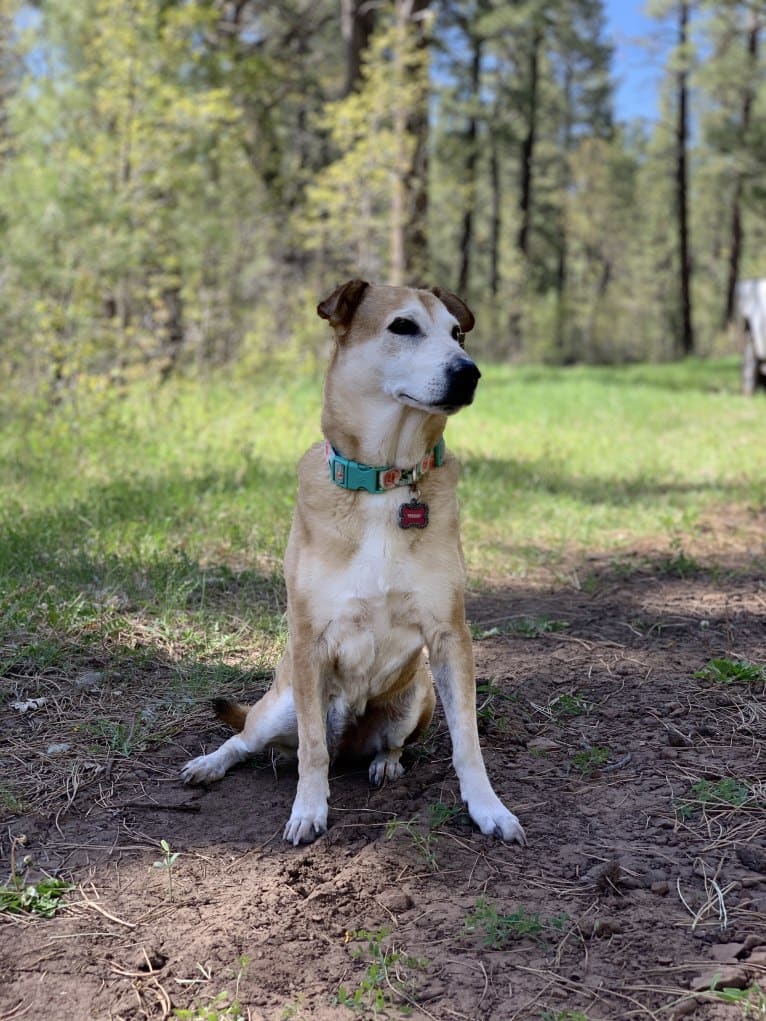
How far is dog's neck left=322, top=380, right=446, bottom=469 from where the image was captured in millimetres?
2910

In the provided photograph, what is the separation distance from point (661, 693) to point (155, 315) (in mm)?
6874

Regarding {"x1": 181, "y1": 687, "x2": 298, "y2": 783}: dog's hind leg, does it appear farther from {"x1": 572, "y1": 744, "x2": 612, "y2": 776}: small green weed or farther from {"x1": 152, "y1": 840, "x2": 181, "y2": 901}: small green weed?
{"x1": 572, "y1": 744, "x2": 612, "y2": 776}: small green weed

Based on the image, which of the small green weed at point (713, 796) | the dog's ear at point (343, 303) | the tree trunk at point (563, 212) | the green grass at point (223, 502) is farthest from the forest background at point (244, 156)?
the small green weed at point (713, 796)

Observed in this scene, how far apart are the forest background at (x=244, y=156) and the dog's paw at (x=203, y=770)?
5888 millimetres

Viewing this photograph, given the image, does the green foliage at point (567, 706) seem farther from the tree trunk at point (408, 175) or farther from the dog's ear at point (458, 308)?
the tree trunk at point (408, 175)

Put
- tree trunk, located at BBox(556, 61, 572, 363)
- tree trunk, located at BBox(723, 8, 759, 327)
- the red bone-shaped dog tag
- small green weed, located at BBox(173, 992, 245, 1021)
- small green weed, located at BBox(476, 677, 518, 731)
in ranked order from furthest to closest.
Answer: tree trunk, located at BBox(556, 61, 572, 363) < tree trunk, located at BBox(723, 8, 759, 327) < small green weed, located at BBox(476, 677, 518, 731) < the red bone-shaped dog tag < small green weed, located at BBox(173, 992, 245, 1021)

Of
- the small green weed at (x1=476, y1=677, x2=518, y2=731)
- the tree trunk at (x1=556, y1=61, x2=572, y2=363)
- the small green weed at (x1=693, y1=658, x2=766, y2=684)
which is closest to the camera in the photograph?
the small green weed at (x1=476, y1=677, x2=518, y2=731)

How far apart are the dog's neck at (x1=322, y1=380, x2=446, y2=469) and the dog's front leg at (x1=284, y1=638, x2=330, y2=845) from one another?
1.94 feet

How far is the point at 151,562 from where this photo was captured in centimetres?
511

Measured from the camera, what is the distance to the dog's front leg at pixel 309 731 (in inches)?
112

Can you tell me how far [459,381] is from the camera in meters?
2.77

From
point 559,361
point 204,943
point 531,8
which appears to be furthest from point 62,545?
point 559,361

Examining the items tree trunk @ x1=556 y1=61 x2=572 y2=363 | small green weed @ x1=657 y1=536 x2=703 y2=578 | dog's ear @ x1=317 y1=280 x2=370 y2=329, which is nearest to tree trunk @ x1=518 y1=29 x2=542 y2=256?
tree trunk @ x1=556 y1=61 x2=572 y2=363

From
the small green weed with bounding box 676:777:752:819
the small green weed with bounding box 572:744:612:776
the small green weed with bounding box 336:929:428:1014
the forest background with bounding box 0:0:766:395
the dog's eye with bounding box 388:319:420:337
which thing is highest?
the forest background with bounding box 0:0:766:395
